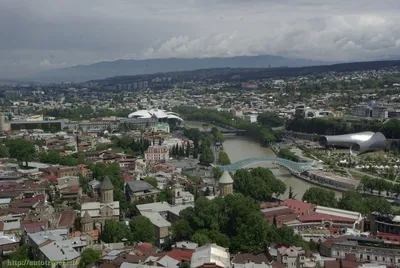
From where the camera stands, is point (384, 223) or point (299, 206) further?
point (299, 206)

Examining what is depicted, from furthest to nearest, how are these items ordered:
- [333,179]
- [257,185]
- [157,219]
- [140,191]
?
[333,179] → [257,185] → [140,191] → [157,219]

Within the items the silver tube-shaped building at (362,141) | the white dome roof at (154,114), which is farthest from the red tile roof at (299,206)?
the white dome roof at (154,114)

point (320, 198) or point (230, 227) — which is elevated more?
point (230, 227)

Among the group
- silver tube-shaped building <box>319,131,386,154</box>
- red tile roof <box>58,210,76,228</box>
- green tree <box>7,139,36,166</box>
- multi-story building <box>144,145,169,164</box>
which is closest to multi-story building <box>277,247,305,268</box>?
red tile roof <box>58,210,76,228</box>

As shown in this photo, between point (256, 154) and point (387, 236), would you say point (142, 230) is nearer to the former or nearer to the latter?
point (387, 236)

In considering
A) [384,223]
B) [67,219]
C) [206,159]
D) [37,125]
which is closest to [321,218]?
[384,223]

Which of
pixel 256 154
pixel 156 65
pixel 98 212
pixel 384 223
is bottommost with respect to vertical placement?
pixel 156 65
